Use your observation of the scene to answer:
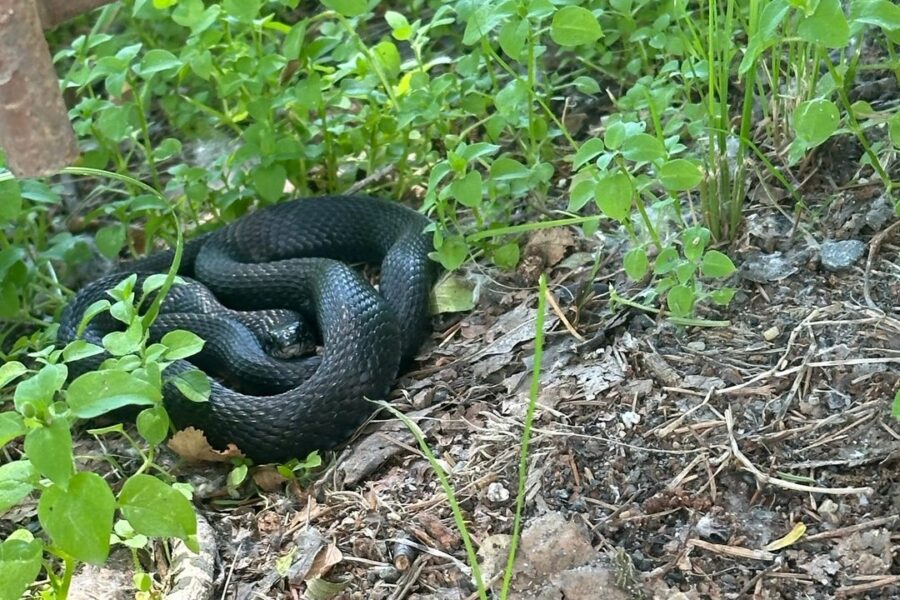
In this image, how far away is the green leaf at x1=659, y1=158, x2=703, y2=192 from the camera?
2.84m

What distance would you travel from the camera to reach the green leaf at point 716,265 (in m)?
2.88

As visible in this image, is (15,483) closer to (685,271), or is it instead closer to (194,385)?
(194,385)

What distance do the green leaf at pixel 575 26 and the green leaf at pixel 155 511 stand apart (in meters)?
1.90

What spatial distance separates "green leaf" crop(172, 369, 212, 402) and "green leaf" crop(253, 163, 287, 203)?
1.38 m

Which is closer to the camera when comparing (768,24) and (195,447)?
(768,24)

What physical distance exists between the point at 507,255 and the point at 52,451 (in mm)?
1960

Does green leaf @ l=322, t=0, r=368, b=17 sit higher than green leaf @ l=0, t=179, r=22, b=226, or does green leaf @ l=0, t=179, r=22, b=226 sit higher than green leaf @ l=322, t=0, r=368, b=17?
green leaf @ l=322, t=0, r=368, b=17

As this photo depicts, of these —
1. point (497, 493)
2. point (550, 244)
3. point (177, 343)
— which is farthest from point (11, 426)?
point (550, 244)

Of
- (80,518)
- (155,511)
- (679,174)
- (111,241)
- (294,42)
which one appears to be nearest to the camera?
(80,518)

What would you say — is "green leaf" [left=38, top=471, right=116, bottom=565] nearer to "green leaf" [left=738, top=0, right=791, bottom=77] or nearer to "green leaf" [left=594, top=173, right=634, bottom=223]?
"green leaf" [left=594, top=173, right=634, bottom=223]

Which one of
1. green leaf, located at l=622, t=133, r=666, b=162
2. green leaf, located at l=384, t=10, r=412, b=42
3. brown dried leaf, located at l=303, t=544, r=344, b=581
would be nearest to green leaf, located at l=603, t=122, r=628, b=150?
green leaf, located at l=622, t=133, r=666, b=162

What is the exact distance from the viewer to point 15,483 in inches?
91.0

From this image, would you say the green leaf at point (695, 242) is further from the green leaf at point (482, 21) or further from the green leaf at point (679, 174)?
the green leaf at point (482, 21)

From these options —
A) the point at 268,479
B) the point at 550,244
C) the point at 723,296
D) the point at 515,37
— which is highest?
the point at 515,37
